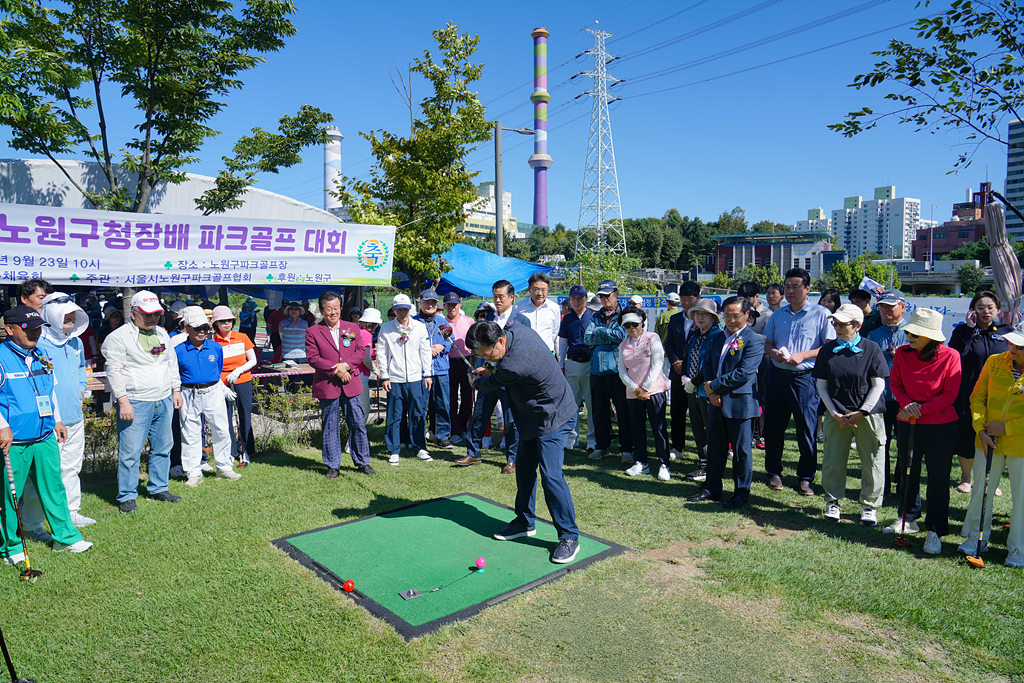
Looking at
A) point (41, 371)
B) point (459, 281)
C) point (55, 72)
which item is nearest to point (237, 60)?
point (55, 72)

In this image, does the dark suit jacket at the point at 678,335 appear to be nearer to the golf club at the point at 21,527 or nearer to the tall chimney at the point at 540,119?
the golf club at the point at 21,527

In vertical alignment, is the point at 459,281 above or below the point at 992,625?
above

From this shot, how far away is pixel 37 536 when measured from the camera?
5176 millimetres

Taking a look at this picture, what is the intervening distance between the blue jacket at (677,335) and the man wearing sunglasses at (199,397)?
5.36 m

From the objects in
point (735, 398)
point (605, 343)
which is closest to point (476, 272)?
point (605, 343)

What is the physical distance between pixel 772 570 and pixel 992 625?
4.19 ft

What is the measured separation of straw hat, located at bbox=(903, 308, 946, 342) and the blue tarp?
8.80m

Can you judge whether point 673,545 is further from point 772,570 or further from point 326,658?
point 326,658

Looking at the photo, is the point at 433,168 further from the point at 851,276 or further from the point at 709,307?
the point at 851,276

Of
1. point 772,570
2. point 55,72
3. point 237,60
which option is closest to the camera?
point 772,570

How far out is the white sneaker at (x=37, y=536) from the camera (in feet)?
16.9

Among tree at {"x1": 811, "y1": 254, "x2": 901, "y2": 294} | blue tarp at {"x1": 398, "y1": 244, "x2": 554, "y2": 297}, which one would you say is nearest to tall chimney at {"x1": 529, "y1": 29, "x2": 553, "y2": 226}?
tree at {"x1": 811, "y1": 254, "x2": 901, "y2": 294}

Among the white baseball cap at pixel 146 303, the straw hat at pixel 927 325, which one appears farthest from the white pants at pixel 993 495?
the white baseball cap at pixel 146 303

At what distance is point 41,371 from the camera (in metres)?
4.78
